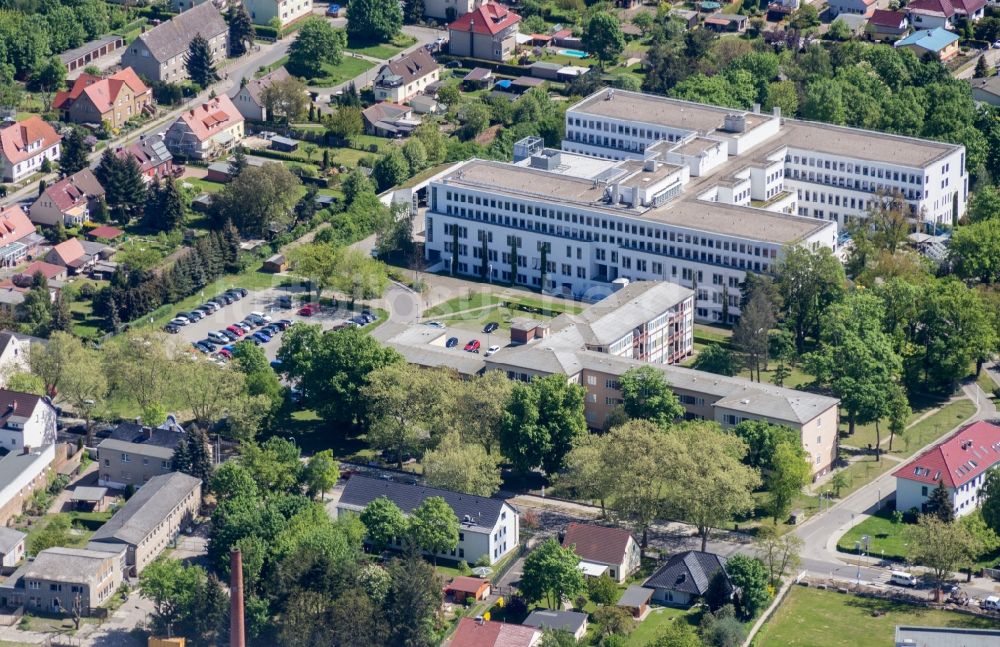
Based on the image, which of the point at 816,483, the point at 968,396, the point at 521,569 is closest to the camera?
the point at 521,569

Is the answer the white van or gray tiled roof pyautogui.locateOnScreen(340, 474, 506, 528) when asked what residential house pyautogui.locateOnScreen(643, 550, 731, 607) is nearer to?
gray tiled roof pyautogui.locateOnScreen(340, 474, 506, 528)

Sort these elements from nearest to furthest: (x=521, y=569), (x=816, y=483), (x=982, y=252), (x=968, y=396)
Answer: (x=521, y=569)
(x=816, y=483)
(x=968, y=396)
(x=982, y=252)

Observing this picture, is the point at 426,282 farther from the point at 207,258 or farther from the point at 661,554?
the point at 661,554

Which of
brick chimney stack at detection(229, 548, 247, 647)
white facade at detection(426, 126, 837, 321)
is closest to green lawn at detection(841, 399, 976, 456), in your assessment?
white facade at detection(426, 126, 837, 321)

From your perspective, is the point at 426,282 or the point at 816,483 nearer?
the point at 816,483

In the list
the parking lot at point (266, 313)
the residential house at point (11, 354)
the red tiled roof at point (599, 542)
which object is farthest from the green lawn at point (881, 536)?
the residential house at point (11, 354)

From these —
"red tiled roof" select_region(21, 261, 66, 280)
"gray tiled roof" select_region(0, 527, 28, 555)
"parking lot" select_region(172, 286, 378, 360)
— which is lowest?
"parking lot" select_region(172, 286, 378, 360)

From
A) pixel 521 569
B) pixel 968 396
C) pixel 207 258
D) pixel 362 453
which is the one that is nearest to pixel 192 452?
pixel 362 453
